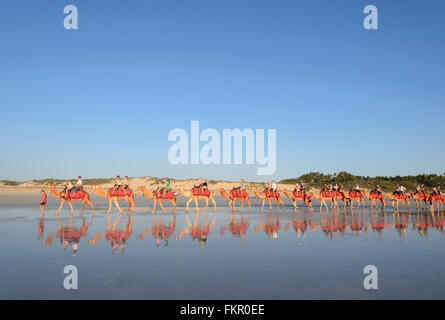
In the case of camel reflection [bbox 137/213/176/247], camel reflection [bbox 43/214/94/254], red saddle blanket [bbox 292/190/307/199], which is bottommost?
camel reflection [bbox 137/213/176/247]

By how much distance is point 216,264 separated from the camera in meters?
8.45

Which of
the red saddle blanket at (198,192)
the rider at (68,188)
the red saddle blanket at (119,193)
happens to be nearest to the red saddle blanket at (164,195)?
the red saddle blanket at (198,192)

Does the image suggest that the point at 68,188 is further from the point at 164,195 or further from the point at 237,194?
the point at 237,194

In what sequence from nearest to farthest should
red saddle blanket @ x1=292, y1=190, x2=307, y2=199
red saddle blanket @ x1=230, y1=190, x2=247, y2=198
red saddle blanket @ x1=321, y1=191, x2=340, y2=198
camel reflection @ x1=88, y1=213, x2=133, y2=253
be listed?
1. camel reflection @ x1=88, y1=213, x2=133, y2=253
2. red saddle blanket @ x1=230, y1=190, x2=247, y2=198
3. red saddle blanket @ x1=292, y1=190, x2=307, y2=199
4. red saddle blanket @ x1=321, y1=191, x2=340, y2=198

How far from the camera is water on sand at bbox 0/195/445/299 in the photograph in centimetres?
632

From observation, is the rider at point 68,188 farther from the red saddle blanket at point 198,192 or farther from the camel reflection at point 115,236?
the camel reflection at point 115,236

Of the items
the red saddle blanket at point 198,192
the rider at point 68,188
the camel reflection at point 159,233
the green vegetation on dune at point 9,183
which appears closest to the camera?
the camel reflection at point 159,233

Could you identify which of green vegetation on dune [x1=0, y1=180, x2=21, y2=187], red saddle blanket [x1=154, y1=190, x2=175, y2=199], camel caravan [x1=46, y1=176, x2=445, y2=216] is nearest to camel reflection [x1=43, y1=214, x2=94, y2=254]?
camel caravan [x1=46, y1=176, x2=445, y2=216]

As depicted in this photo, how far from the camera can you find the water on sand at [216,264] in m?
6.32

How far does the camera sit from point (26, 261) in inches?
336

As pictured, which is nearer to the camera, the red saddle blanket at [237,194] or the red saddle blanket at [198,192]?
the red saddle blanket at [198,192]

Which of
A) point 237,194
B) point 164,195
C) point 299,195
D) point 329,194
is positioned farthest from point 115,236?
point 329,194

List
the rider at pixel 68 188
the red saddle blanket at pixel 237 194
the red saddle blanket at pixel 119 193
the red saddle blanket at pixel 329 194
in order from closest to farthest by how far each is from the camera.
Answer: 1. the rider at pixel 68 188
2. the red saddle blanket at pixel 119 193
3. the red saddle blanket at pixel 237 194
4. the red saddle blanket at pixel 329 194

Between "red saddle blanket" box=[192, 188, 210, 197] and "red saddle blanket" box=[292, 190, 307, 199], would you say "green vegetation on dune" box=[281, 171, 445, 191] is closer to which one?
"red saddle blanket" box=[292, 190, 307, 199]
